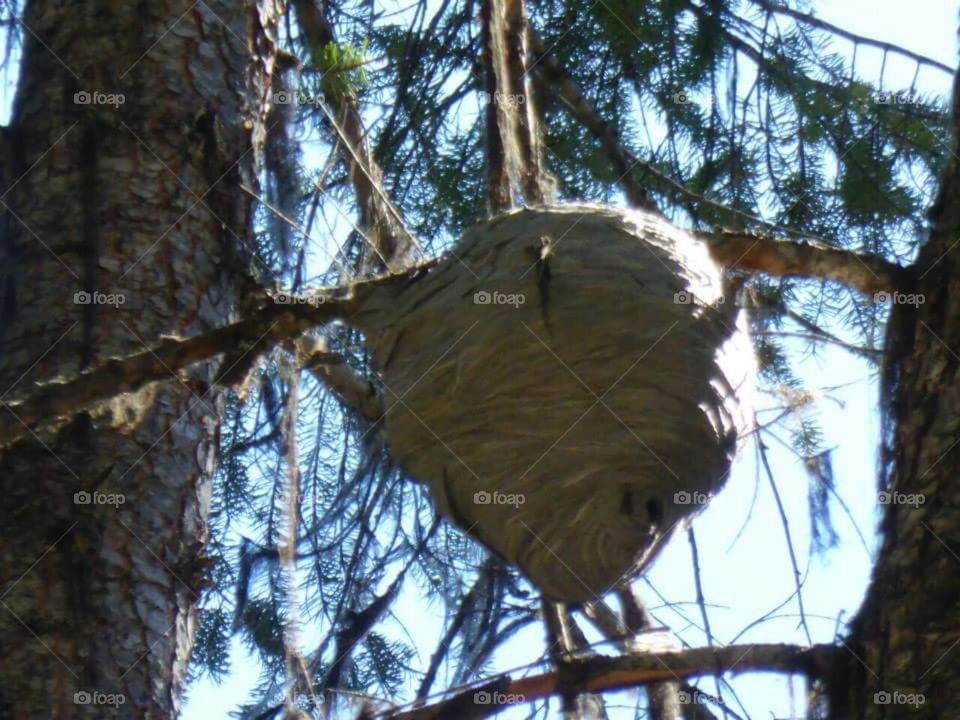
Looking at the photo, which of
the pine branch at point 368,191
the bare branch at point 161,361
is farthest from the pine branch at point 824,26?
the bare branch at point 161,361

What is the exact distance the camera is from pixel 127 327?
196 cm

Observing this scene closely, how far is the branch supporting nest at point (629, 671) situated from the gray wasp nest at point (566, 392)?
302 millimetres

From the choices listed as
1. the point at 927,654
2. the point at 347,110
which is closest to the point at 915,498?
the point at 927,654

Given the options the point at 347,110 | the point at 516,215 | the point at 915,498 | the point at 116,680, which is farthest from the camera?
the point at 347,110

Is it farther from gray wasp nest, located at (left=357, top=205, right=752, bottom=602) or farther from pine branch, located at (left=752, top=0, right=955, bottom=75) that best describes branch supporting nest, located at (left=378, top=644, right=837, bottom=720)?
pine branch, located at (left=752, top=0, right=955, bottom=75)

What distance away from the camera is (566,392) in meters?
1.82

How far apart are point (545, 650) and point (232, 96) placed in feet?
3.58

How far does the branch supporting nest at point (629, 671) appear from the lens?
59.8 inches

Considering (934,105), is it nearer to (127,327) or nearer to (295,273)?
(295,273)

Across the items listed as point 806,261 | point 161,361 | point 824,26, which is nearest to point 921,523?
point 806,261

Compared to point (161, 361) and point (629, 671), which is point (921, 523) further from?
point (161, 361)

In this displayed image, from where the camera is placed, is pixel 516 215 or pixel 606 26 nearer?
pixel 516 215

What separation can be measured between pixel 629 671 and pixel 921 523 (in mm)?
393

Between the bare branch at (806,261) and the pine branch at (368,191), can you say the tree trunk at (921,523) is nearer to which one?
the bare branch at (806,261)
